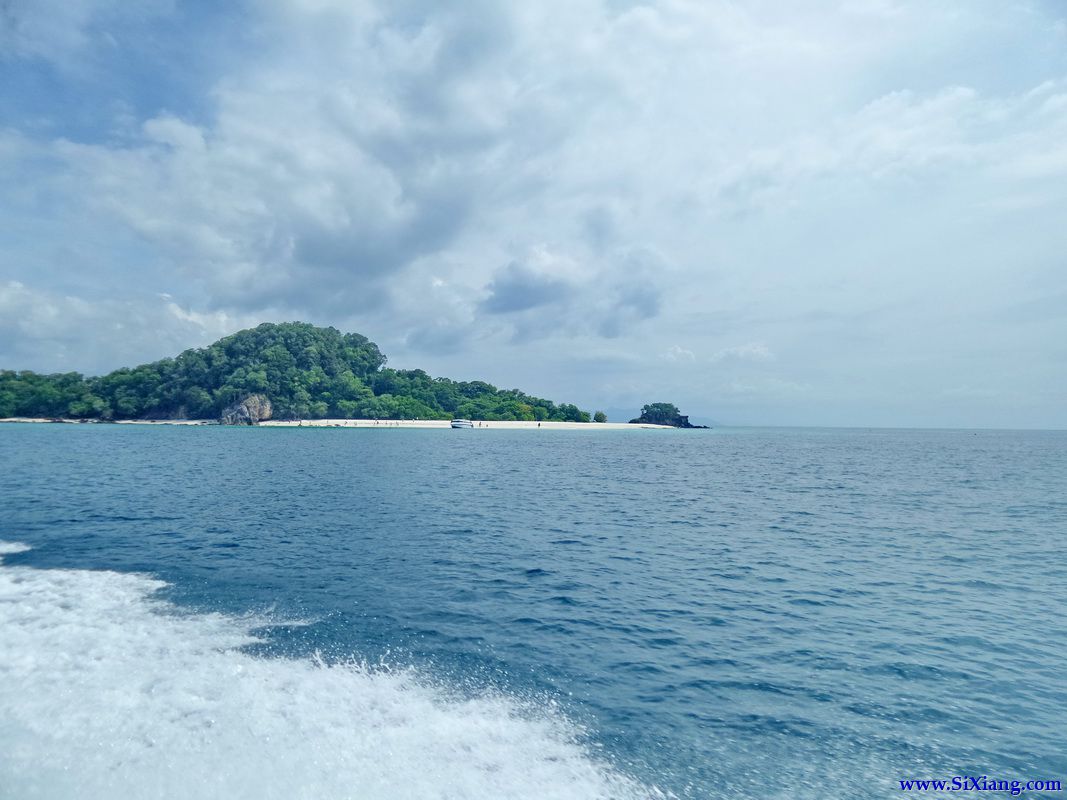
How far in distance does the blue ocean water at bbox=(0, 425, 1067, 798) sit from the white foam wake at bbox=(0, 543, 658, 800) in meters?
0.06

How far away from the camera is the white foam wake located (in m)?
9.48

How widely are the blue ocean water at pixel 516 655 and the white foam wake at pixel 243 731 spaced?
63mm

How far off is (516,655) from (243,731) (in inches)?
272

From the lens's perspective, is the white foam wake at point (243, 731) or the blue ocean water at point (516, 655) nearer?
the white foam wake at point (243, 731)

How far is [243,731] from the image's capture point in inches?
432

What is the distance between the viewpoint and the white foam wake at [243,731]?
948 cm

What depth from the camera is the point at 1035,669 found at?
15422 mm

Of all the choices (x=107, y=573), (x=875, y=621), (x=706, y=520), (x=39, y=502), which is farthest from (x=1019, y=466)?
(x=39, y=502)

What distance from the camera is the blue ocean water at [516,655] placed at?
406 inches

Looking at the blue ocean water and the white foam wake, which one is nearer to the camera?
the white foam wake

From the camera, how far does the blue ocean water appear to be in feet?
33.8

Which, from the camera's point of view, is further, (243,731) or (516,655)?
(516,655)

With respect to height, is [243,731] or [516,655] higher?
[243,731]

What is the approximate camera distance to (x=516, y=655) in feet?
50.9
